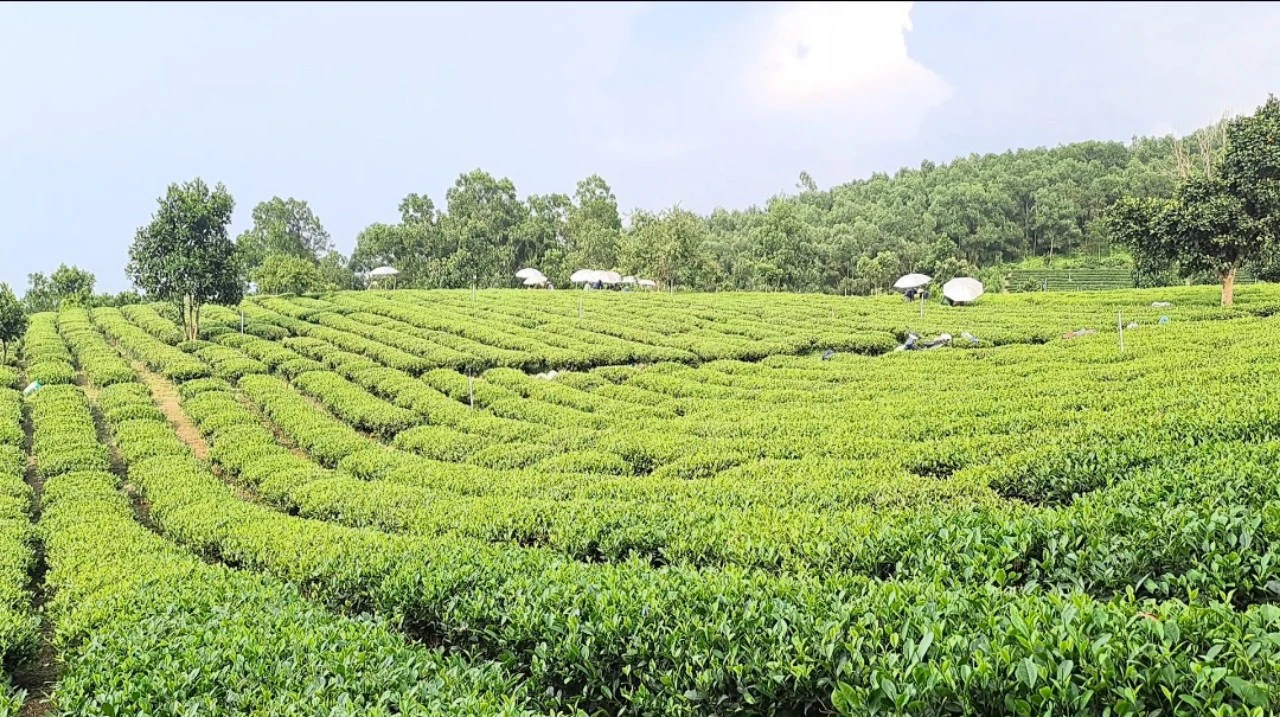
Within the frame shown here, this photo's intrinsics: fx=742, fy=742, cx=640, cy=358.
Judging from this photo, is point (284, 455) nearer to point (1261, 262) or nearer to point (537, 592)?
point (537, 592)

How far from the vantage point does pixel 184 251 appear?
987 inches

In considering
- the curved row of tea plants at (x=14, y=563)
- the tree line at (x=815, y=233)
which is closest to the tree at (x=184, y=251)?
the tree line at (x=815, y=233)

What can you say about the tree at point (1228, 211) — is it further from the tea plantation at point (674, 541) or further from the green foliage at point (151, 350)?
the green foliage at point (151, 350)

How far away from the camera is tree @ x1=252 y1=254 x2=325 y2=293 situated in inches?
1591

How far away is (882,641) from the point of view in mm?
4086

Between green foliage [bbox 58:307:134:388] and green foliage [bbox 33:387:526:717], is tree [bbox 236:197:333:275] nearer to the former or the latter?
green foliage [bbox 58:307:134:388]

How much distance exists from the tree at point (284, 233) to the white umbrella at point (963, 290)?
51.9 metres

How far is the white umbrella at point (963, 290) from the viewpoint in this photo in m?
34.0

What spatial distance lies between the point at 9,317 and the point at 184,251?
5258 mm

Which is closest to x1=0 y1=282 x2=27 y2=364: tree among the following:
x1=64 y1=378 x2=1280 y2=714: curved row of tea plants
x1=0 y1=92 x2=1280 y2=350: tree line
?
x1=0 y1=92 x2=1280 y2=350: tree line

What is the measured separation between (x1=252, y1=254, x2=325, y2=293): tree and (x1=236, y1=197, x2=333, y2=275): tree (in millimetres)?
20234

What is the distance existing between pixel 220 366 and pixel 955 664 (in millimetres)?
22536

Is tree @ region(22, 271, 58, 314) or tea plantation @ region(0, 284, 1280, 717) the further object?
tree @ region(22, 271, 58, 314)

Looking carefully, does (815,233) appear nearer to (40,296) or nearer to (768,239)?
(768,239)
